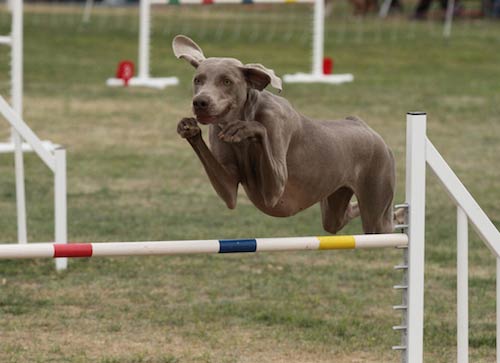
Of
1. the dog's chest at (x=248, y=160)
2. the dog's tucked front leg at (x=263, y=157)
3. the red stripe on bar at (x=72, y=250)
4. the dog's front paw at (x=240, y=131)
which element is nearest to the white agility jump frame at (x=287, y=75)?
the red stripe on bar at (x=72, y=250)

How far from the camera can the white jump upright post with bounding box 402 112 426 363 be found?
4.94 metres

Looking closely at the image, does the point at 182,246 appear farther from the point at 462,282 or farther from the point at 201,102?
the point at 462,282

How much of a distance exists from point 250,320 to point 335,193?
274cm

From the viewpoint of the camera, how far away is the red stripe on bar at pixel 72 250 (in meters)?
4.60

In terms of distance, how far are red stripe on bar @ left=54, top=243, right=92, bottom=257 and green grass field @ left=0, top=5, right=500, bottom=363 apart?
7.03 ft

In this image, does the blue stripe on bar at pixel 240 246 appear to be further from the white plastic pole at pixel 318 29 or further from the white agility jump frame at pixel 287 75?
the white plastic pole at pixel 318 29

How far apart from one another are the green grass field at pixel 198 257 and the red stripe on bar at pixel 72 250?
2144mm

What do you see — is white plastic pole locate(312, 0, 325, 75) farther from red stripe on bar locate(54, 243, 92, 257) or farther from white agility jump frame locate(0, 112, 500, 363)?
red stripe on bar locate(54, 243, 92, 257)

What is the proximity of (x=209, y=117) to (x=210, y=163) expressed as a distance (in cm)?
22

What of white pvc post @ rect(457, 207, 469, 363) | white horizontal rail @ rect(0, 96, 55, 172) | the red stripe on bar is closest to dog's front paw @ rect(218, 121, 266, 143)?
the red stripe on bar

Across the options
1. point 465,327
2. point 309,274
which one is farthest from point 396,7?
point 465,327

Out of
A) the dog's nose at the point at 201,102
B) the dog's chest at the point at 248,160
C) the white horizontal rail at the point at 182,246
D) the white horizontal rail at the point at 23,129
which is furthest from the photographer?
the white horizontal rail at the point at 23,129

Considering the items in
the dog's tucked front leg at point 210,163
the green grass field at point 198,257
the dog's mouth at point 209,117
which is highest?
the dog's mouth at point 209,117

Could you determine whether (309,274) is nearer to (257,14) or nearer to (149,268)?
(149,268)
